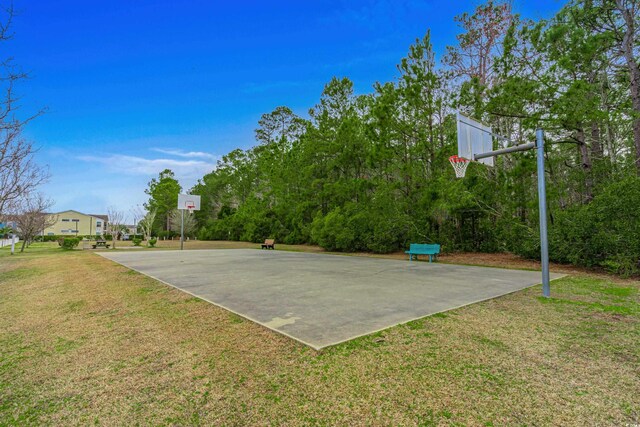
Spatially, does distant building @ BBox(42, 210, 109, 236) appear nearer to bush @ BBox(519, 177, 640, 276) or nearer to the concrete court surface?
the concrete court surface

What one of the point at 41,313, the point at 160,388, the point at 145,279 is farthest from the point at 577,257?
the point at 41,313

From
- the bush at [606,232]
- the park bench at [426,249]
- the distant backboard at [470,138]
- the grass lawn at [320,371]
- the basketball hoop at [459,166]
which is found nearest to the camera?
the grass lawn at [320,371]

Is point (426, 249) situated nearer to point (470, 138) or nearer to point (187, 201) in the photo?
point (470, 138)

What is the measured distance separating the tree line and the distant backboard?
4.82ft

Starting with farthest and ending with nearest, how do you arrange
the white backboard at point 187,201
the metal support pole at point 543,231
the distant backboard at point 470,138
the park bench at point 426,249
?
the white backboard at point 187,201 < the park bench at point 426,249 < the distant backboard at point 470,138 < the metal support pole at point 543,231

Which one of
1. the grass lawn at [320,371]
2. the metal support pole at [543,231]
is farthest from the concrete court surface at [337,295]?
the metal support pole at [543,231]

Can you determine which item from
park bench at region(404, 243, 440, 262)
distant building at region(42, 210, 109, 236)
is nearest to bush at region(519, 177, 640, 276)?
park bench at region(404, 243, 440, 262)

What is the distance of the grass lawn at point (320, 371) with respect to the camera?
213 centimetres

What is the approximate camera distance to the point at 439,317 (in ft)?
13.9

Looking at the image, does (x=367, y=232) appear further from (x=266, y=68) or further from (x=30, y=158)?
(x=30, y=158)

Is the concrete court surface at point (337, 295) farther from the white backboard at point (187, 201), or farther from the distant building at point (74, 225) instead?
the distant building at point (74, 225)

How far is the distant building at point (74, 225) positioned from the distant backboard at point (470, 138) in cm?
7247

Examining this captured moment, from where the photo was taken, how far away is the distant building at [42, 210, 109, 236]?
62.2m

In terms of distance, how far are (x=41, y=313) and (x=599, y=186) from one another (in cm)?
1515
